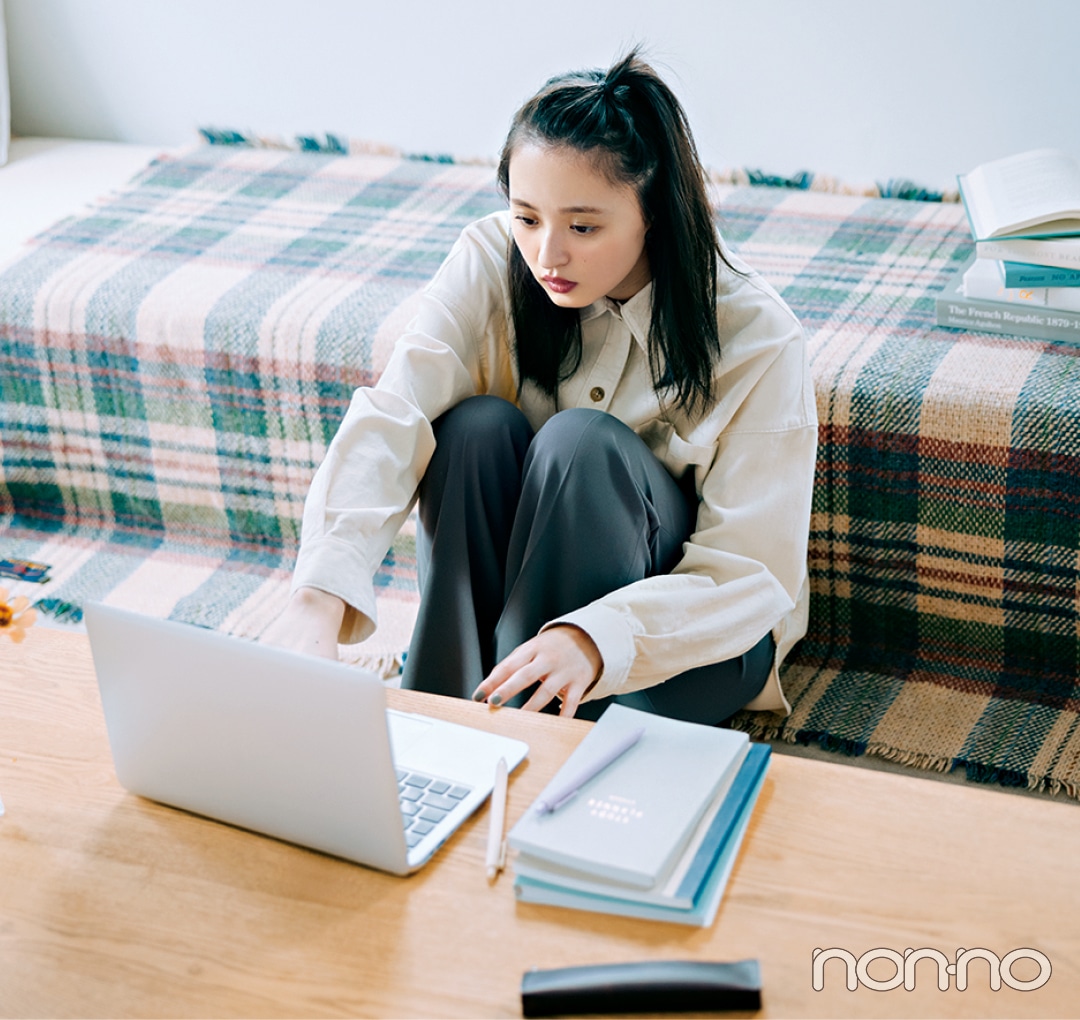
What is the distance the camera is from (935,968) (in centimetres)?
70

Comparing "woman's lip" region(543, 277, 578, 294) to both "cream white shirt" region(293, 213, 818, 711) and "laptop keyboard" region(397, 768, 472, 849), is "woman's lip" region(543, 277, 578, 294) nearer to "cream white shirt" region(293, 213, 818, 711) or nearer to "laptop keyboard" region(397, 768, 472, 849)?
"cream white shirt" region(293, 213, 818, 711)

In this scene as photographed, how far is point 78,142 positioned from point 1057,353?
1825mm

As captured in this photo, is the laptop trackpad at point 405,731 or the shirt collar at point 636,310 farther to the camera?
the shirt collar at point 636,310

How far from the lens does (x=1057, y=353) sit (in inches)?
57.7

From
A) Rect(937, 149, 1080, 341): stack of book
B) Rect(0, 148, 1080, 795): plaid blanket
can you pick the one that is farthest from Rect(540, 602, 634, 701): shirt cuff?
Rect(937, 149, 1080, 341): stack of book

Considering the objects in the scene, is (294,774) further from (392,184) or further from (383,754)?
(392,184)

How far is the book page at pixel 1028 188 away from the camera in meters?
1.48

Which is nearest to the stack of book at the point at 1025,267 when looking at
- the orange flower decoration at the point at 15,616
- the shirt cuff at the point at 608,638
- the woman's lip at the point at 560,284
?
the woman's lip at the point at 560,284

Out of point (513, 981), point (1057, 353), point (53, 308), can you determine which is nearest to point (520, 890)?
point (513, 981)

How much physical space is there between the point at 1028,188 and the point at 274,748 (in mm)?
1202

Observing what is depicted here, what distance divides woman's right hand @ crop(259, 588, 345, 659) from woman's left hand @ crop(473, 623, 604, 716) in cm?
14

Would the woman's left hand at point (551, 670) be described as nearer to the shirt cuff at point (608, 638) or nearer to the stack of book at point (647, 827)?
the shirt cuff at point (608, 638)

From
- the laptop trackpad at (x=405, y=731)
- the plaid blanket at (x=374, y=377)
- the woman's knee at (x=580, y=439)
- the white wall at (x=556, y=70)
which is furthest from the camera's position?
the white wall at (x=556, y=70)

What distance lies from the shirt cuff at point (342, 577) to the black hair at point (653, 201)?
317 mm
